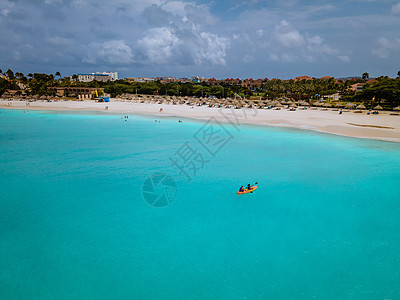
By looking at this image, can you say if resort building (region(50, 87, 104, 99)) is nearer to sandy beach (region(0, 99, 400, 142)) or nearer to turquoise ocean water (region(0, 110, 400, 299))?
sandy beach (region(0, 99, 400, 142))

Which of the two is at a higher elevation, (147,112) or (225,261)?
(147,112)

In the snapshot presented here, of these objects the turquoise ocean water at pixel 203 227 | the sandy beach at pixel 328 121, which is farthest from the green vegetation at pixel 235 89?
the turquoise ocean water at pixel 203 227

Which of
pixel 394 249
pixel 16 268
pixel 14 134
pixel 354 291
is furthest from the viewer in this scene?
pixel 14 134

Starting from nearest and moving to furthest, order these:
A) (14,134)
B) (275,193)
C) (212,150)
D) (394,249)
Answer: (394,249), (275,193), (212,150), (14,134)

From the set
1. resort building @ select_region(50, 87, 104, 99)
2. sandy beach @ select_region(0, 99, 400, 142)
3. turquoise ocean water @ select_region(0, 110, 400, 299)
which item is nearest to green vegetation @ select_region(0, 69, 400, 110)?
resort building @ select_region(50, 87, 104, 99)

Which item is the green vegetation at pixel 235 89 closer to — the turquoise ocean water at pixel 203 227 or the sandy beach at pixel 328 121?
the sandy beach at pixel 328 121

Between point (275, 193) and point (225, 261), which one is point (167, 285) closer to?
point (225, 261)

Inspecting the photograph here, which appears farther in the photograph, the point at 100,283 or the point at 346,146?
the point at 346,146

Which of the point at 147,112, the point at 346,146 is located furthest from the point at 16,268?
the point at 147,112
